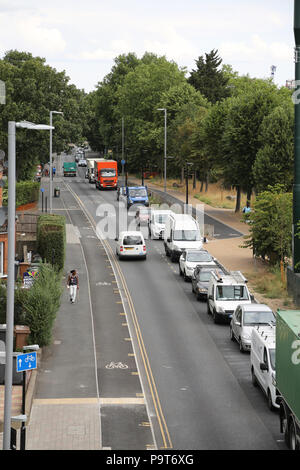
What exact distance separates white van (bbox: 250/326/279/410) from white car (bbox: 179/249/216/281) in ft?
53.3

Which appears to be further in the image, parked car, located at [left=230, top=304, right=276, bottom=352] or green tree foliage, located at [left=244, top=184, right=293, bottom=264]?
green tree foliage, located at [left=244, top=184, right=293, bottom=264]

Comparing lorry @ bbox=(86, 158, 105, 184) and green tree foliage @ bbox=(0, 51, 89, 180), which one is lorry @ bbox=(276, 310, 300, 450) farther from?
lorry @ bbox=(86, 158, 105, 184)

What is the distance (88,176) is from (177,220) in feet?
192

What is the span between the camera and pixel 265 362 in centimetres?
2256

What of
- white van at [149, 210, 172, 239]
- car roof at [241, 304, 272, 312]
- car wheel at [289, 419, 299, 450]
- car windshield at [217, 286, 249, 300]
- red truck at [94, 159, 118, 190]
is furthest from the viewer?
red truck at [94, 159, 118, 190]

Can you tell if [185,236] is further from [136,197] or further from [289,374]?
[289,374]

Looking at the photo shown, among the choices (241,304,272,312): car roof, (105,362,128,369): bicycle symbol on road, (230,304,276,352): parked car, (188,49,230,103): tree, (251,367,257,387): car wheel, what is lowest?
(105,362,128,369): bicycle symbol on road

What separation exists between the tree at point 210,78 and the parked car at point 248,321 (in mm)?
91723

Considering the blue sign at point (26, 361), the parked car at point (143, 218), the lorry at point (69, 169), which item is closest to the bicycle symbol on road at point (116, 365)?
the blue sign at point (26, 361)

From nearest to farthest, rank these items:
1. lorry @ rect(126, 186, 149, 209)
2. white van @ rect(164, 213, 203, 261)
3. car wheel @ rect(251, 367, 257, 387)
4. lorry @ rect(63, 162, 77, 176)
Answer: car wheel @ rect(251, 367, 257, 387) → white van @ rect(164, 213, 203, 261) → lorry @ rect(126, 186, 149, 209) → lorry @ rect(63, 162, 77, 176)

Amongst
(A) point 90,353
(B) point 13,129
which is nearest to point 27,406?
(A) point 90,353

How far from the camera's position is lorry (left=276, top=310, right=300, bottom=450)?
681 inches

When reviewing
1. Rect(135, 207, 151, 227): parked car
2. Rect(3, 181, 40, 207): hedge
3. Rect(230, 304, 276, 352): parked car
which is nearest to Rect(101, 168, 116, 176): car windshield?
Rect(3, 181, 40, 207): hedge

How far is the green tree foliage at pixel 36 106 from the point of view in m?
74.5
